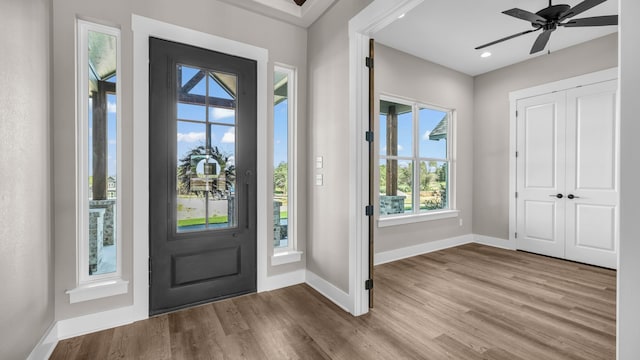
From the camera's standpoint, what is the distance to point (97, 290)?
2.15 metres

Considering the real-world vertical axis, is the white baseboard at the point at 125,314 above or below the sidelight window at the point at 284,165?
below

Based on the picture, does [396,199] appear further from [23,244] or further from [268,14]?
[23,244]

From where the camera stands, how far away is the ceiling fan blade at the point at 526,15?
→ 2.44 metres

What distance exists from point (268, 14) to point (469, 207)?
4.59m

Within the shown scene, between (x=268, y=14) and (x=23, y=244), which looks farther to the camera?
(x=268, y=14)

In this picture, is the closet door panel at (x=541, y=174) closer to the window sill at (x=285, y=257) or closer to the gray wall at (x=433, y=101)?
the gray wall at (x=433, y=101)

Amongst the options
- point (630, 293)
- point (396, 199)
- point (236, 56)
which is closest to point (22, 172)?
point (236, 56)

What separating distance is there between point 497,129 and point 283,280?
4.44 m

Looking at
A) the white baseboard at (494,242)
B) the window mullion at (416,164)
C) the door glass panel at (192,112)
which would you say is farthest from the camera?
the white baseboard at (494,242)

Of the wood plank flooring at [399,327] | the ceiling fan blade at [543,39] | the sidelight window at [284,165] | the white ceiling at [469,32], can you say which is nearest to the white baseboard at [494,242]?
the wood plank flooring at [399,327]

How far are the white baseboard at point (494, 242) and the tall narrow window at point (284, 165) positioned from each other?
3.81 m

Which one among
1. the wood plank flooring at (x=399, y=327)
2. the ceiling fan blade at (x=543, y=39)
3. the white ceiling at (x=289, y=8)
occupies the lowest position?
the wood plank flooring at (x=399, y=327)

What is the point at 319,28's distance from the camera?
2.93 m

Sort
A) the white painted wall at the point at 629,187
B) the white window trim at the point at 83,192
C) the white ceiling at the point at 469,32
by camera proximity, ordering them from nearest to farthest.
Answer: the white painted wall at the point at 629,187, the white window trim at the point at 83,192, the white ceiling at the point at 469,32
